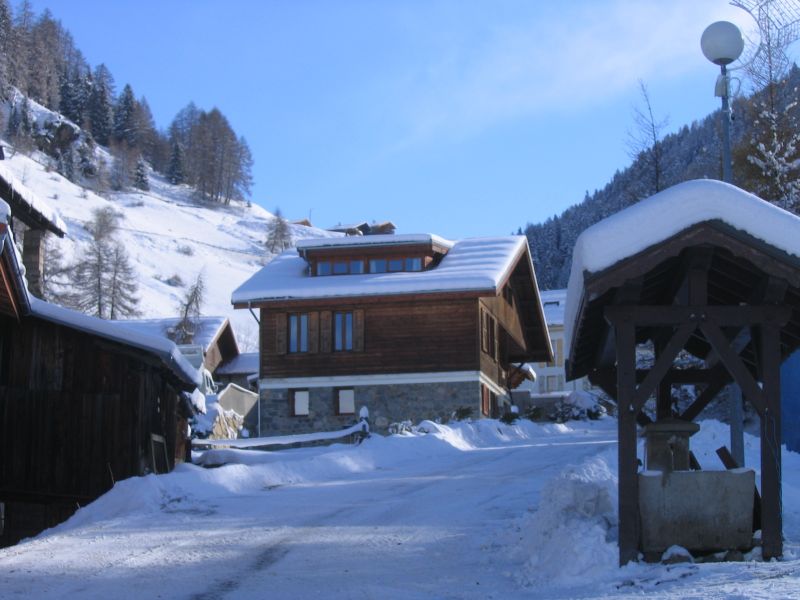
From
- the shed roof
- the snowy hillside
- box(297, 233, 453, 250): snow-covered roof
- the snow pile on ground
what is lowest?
the snow pile on ground

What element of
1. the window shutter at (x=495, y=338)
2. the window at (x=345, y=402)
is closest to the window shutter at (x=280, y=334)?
the window at (x=345, y=402)

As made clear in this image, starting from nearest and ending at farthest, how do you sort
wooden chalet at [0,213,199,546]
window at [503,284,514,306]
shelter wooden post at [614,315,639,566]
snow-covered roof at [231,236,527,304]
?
shelter wooden post at [614,315,639,566]
wooden chalet at [0,213,199,546]
snow-covered roof at [231,236,527,304]
window at [503,284,514,306]

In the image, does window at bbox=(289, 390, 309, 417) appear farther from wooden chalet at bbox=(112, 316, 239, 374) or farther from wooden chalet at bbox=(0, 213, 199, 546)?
wooden chalet at bbox=(0, 213, 199, 546)

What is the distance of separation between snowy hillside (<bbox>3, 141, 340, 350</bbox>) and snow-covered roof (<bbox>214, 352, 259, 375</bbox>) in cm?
1997

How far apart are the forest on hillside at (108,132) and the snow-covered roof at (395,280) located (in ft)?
315

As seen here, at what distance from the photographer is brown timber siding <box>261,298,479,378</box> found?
1475 inches

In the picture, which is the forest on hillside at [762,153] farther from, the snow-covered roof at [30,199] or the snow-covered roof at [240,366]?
the snow-covered roof at [240,366]

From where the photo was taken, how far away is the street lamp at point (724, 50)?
12852mm

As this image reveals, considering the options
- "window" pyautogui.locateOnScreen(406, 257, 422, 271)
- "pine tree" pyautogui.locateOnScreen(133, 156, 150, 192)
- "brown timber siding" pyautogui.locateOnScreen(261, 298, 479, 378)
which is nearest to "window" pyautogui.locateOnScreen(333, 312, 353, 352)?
"brown timber siding" pyautogui.locateOnScreen(261, 298, 479, 378)

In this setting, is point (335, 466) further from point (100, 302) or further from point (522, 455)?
point (100, 302)

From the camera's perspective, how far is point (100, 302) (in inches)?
2751

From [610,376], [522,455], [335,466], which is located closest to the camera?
[610,376]

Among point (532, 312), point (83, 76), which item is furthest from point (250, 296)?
point (83, 76)

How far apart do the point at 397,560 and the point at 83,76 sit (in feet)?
553
